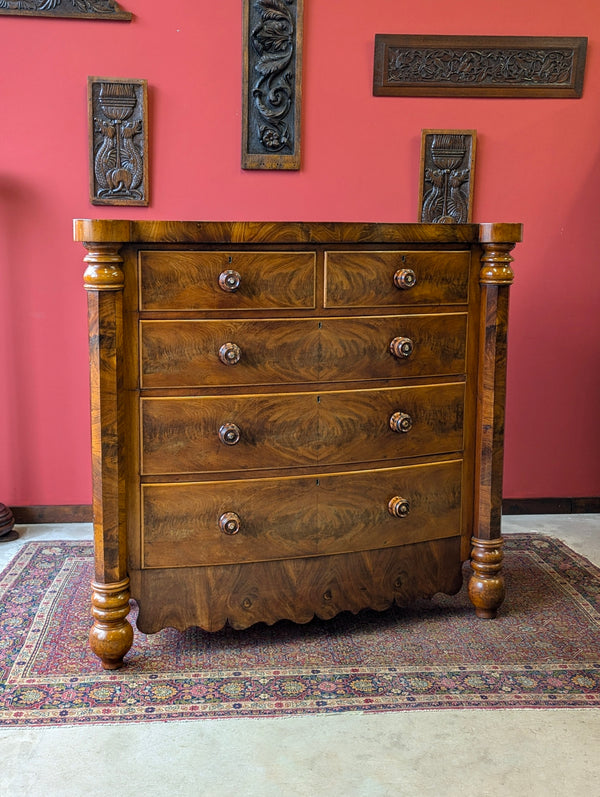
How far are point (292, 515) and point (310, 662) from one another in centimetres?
41

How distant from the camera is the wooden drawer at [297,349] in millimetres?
2295

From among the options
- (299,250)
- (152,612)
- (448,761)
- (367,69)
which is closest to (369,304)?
(299,250)

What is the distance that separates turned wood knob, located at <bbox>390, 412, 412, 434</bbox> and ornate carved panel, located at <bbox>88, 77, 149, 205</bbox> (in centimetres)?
148

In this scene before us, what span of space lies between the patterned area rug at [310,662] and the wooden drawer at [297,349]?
776 millimetres

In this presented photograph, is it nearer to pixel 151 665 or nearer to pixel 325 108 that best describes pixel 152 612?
pixel 151 665

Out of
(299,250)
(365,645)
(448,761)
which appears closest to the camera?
(448,761)

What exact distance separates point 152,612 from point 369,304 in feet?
3.40

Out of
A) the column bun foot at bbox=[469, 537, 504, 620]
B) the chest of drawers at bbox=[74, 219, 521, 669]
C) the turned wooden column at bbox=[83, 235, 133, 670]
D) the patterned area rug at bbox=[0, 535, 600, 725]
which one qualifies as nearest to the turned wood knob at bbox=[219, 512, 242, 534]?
the chest of drawers at bbox=[74, 219, 521, 669]

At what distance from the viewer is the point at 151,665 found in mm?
2406

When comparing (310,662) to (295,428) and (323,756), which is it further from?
(295,428)

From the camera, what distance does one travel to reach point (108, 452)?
228 cm

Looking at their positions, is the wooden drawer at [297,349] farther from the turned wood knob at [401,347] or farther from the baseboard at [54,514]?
the baseboard at [54,514]

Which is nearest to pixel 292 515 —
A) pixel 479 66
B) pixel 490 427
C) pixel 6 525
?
pixel 490 427

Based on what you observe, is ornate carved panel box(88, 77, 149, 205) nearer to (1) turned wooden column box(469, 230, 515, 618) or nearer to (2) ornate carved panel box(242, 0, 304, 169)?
(2) ornate carved panel box(242, 0, 304, 169)
